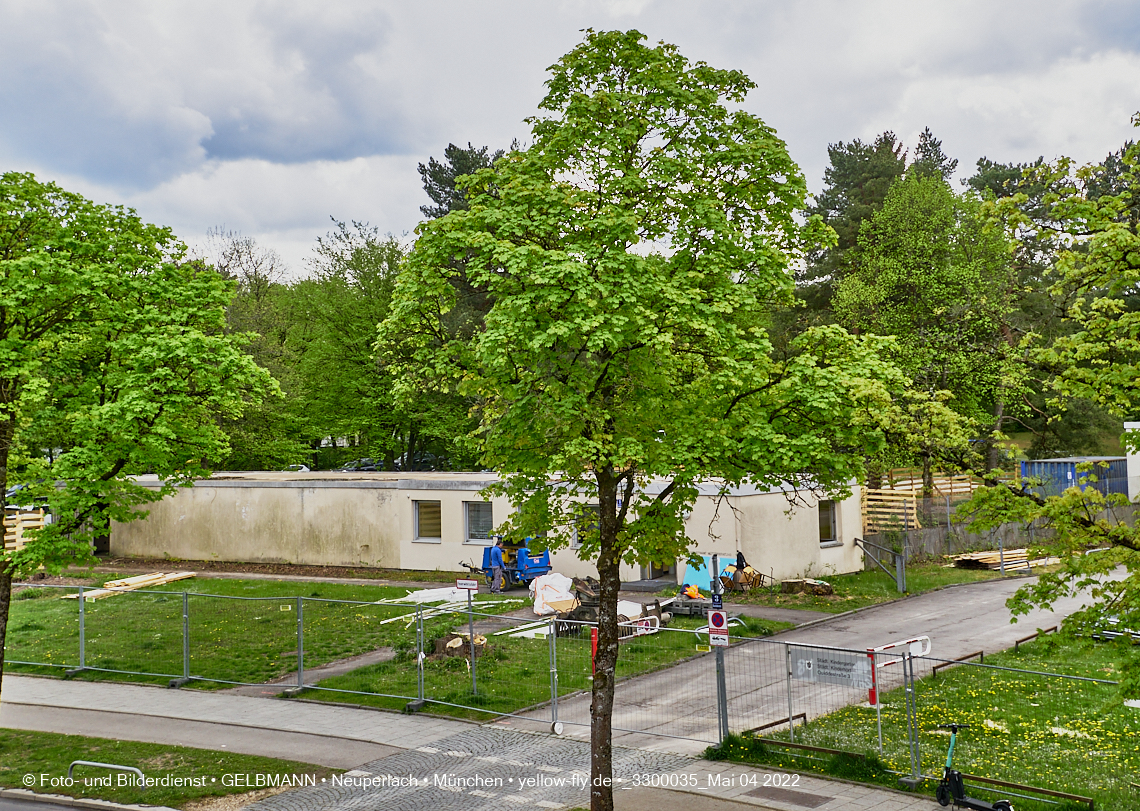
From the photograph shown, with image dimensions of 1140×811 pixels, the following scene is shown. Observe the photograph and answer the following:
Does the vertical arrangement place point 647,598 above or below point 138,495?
below

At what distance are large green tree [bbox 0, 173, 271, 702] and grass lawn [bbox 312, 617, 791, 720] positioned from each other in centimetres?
533

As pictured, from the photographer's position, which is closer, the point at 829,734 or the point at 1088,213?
the point at 1088,213

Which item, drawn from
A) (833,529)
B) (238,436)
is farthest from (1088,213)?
(238,436)

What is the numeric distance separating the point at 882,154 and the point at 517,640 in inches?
1730

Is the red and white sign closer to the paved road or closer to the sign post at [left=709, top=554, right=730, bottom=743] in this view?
the sign post at [left=709, top=554, right=730, bottom=743]

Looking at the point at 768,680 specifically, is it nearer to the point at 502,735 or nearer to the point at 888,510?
the point at 502,735

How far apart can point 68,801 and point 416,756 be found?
4586 mm

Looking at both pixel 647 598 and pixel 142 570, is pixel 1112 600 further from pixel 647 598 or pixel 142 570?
pixel 142 570

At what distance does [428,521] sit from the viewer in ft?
101

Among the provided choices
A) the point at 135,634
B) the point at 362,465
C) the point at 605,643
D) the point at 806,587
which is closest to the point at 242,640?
the point at 135,634

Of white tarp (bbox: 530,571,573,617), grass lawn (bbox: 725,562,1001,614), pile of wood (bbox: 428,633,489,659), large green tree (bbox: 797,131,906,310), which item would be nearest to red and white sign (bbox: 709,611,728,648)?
pile of wood (bbox: 428,633,489,659)

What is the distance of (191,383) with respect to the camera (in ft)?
50.0

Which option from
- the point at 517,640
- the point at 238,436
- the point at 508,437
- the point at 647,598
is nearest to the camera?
the point at 508,437

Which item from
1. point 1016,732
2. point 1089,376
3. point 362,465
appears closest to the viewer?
point 1089,376
